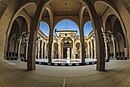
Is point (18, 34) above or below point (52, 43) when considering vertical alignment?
above

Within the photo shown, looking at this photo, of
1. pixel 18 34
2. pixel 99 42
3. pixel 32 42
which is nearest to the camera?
pixel 99 42

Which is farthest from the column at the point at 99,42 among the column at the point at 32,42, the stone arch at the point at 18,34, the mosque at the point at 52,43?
the stone arch at the point at 18,34

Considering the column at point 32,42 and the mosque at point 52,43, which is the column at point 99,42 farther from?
the column at point 32,42

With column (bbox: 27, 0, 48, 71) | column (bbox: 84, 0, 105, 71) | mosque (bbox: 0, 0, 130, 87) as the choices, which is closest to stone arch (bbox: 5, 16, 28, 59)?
mosque (bbox: 0, 0, 130, 87)

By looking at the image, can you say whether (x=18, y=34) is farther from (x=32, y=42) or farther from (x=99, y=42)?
(x=99, y=42)

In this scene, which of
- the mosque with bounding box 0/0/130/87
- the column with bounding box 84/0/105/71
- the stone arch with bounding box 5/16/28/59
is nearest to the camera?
the mosque with bounding box 0/0/130/87

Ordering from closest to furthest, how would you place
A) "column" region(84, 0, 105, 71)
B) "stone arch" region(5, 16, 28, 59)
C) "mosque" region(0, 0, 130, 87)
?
"mosque" region(0, 0, 130, 87) → "column" region(84, 0, 105, 71) → "stone arch" region(5, 16, 28, 59)

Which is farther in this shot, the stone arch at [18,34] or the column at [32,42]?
the stone arch at [18,34]

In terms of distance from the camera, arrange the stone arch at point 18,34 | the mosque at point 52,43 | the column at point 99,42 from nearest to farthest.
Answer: the mosque at point 52,43 → the column at point 99,42 → the stone arch at point 18,34

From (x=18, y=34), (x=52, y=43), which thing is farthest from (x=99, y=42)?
(x=18, y=34)

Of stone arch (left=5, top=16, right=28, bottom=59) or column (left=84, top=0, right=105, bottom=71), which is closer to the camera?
column (left=84, top=0, right=105, bottom=71)

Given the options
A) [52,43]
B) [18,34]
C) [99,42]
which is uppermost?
[18,34]

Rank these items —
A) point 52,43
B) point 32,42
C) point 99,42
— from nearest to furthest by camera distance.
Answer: point 99,42
point 32,42
point 52,43

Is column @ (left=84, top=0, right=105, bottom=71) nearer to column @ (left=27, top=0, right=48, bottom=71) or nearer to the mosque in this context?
the mosque
